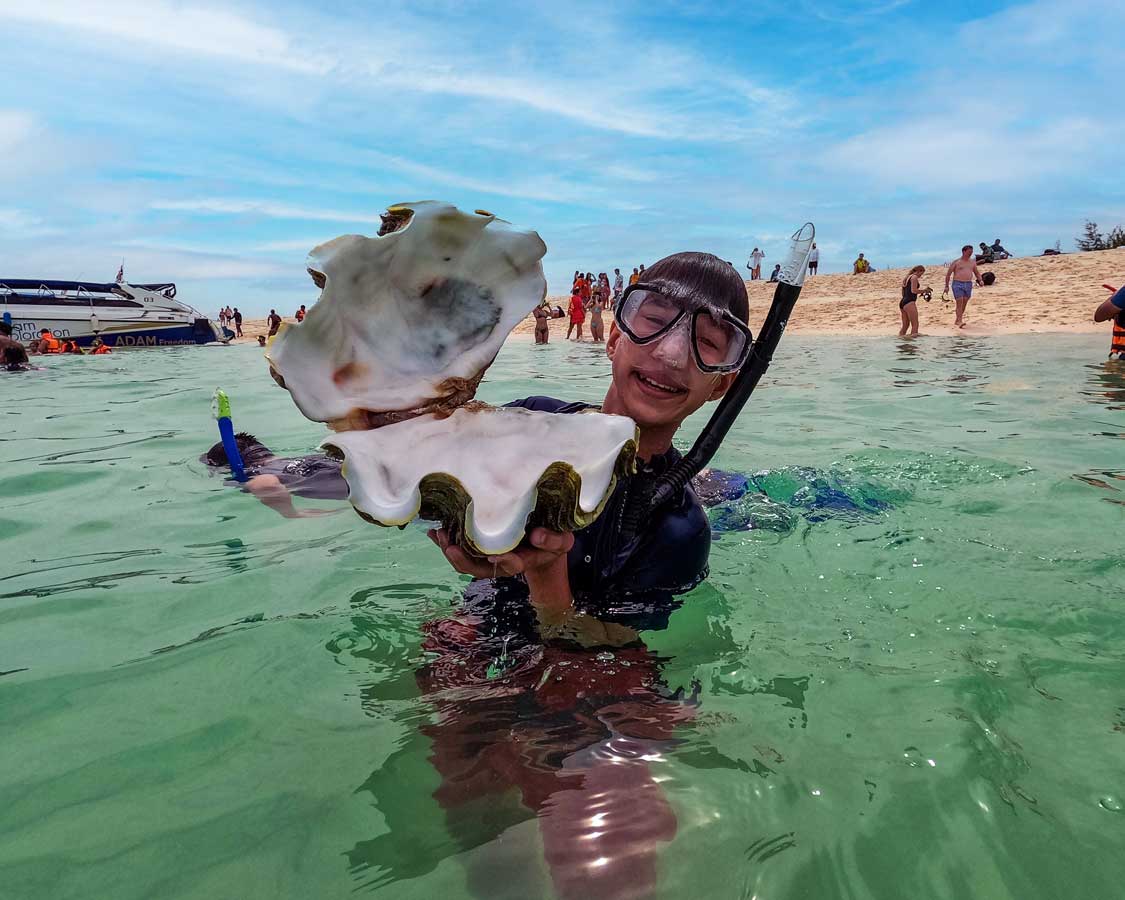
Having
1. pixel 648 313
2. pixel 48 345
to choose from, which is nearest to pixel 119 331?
pixel 48 345

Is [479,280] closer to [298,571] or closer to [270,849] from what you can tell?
[270,849]

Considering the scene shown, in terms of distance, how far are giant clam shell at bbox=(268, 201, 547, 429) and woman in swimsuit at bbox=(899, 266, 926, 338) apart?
17.1 meters

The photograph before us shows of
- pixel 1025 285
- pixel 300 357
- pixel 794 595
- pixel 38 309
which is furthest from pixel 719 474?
pixel 38 309

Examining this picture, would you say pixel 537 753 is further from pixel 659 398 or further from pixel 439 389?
pixel 659 398

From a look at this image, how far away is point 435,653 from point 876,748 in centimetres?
136

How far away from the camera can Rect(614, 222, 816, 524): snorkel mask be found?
240 centimetres

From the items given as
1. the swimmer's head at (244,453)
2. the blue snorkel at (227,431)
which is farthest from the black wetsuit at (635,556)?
the swimmer's head at (244,453)

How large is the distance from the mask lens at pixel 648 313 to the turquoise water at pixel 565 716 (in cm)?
105

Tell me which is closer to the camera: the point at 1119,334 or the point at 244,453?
the point at 244,453

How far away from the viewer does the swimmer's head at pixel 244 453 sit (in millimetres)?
5305

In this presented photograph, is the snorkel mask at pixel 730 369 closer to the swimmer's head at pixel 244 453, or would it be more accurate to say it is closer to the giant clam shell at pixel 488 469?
the giant clam shell at pixel 488 469

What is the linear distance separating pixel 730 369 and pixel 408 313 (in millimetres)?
1055

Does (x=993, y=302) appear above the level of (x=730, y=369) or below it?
above

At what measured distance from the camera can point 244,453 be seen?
546cm
